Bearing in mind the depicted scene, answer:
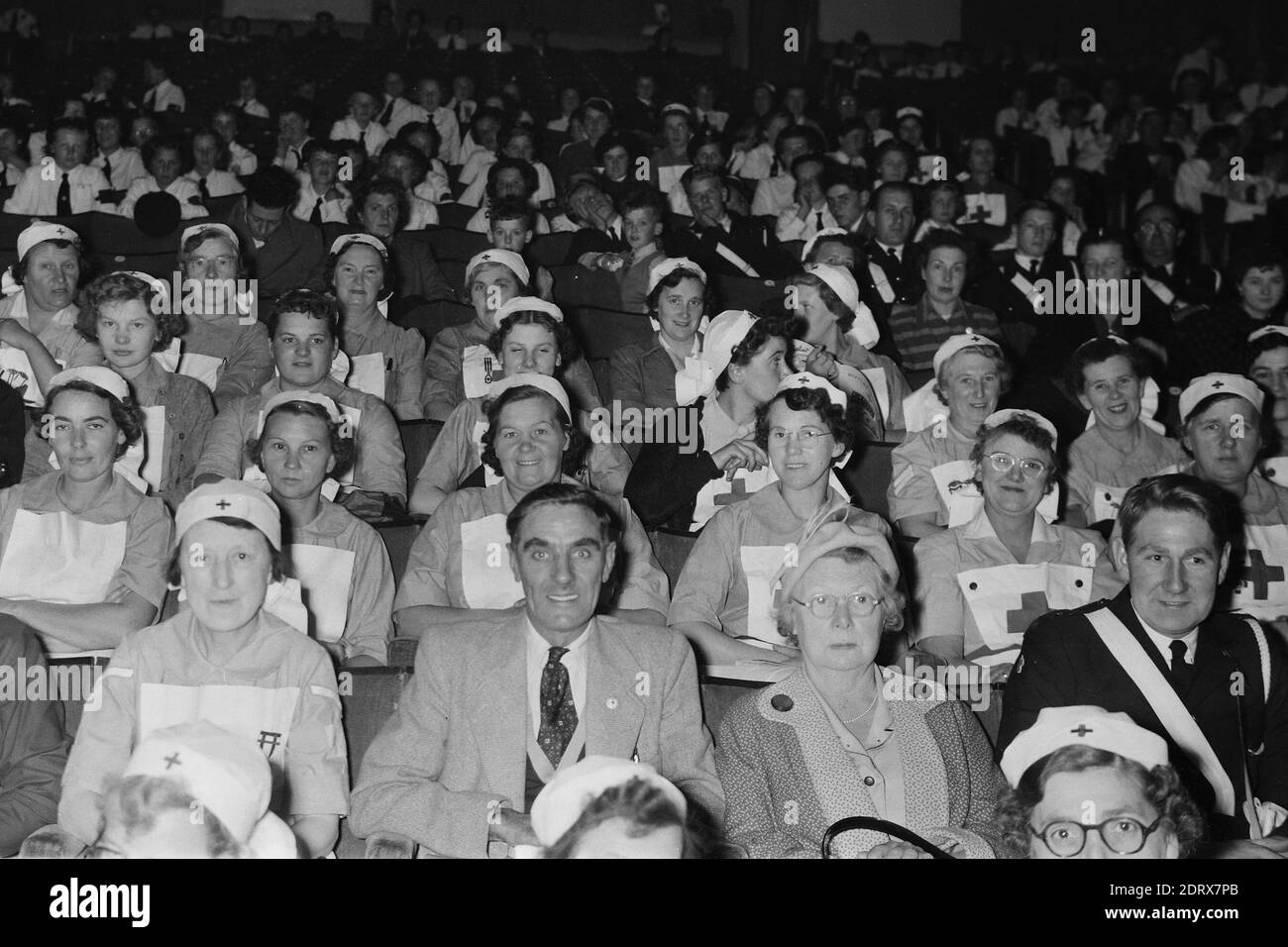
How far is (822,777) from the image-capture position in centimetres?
295

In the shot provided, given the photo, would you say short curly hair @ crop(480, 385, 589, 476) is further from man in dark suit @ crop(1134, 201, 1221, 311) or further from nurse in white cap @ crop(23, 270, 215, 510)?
man in dark suit @ crop(1134, 201, 1221, 311)

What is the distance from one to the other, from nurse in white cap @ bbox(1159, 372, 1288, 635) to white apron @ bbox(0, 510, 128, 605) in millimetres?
3344

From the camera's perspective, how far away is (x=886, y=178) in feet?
31.6

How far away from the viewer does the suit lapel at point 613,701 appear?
10.00ft

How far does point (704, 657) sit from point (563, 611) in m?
0.85

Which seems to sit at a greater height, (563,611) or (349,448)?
(349,448)

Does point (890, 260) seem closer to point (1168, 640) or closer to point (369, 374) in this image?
point (369, 374)

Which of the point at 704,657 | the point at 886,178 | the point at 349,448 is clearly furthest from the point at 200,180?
the point at 704,657

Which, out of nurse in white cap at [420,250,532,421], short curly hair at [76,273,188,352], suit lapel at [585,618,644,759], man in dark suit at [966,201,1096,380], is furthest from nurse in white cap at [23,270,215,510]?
man in dark suit at [966,201,1096,380]

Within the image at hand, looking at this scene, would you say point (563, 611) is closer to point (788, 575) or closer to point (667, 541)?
point (788, 575)

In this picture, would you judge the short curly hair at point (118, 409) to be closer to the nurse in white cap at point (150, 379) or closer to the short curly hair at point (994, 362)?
the nurse in white cap at point (150, 379)

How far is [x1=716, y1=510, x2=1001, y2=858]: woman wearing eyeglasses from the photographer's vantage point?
2.91 m

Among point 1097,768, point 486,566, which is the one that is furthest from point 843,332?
point 1097,768

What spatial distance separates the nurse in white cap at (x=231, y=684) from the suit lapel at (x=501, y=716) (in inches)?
12.0
